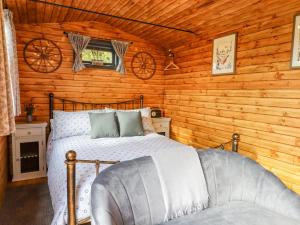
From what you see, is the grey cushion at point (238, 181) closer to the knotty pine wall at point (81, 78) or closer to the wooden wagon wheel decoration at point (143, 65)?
the knotty pine wall at point (81, 78)

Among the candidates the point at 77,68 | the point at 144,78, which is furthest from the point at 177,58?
the point at 77,68

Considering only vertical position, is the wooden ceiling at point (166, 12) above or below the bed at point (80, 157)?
above

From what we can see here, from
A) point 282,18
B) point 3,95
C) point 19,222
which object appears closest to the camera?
point 3,95

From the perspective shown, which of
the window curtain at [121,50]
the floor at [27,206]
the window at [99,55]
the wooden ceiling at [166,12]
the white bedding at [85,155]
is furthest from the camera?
the window curtain at [121,50]

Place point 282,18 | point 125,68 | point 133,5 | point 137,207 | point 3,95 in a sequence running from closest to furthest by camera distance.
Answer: point 3,95, point 137,207, point 282,18, point 133,5, point 125,68

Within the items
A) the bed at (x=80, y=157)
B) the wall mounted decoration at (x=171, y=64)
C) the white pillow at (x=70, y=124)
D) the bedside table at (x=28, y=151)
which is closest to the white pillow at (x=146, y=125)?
the bed at (x=80, y=157)

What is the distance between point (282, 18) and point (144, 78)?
8.37 ft

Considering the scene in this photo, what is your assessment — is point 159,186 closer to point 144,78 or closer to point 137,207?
point 137,207

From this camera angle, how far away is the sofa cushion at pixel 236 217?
1.52 m

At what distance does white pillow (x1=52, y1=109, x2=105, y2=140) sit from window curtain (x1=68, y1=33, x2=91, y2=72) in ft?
2.90

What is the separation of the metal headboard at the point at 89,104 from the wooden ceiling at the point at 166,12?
1226 millimetres

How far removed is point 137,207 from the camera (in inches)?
59.1

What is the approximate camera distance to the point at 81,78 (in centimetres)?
383

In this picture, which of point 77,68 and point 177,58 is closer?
point 77,68
